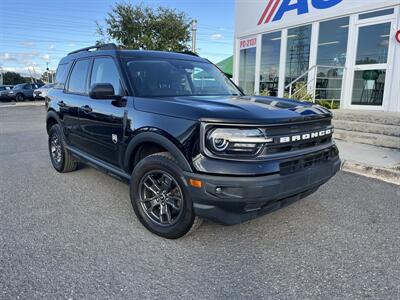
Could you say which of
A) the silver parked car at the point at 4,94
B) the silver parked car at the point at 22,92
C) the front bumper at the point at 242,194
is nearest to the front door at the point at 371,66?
the front bumper at the point at 242,194

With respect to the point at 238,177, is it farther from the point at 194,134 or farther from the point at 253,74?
the point at 253,74

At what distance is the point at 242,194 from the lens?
8.32 ft

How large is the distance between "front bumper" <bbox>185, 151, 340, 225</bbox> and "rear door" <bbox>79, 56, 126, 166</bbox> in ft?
4.31

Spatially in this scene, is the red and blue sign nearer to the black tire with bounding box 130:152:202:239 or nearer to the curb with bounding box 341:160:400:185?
the curb with bounding box 341:160:400:185

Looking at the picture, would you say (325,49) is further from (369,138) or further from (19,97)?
(19,97)

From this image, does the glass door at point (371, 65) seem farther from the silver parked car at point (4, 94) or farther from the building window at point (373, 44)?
the silver parked car at point (4, 94)

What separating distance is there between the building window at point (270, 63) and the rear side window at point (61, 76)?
8237 mm

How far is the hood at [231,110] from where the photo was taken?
2654mm

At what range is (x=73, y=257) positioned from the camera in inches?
111

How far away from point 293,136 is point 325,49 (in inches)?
348

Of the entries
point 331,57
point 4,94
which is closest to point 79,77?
point 331,57

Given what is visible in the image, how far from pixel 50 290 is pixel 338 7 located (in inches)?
416

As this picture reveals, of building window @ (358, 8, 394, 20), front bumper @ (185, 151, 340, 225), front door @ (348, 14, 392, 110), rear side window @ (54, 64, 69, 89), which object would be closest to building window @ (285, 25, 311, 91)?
front door @ (348, 14, 392, 110)

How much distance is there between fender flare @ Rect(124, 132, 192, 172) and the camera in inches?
109
